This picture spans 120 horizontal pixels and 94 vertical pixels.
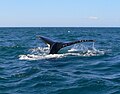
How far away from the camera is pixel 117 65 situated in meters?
19.4

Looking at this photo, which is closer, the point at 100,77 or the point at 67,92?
the point at 67,92

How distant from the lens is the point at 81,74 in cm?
1587

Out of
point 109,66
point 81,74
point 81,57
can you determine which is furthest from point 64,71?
point 81,57

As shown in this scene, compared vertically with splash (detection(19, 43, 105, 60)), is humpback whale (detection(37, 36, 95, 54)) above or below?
above

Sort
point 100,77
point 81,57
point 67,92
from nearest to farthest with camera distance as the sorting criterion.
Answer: point 67,92
point 100,77
point 81,57

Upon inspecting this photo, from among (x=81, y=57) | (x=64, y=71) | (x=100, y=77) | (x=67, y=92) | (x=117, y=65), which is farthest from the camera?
(x=81, y=57)

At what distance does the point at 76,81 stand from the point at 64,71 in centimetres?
248

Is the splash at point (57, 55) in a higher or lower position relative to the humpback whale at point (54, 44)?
lower

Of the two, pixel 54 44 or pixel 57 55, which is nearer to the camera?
pixel 54 44

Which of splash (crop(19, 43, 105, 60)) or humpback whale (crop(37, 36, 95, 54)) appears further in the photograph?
splash (crop(19, 43, 105, 60))

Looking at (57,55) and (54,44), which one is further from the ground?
(54,44)

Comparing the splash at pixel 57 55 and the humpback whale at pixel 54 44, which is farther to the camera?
the splash at pixel 57 55

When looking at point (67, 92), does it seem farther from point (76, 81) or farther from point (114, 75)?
point (114, 75)

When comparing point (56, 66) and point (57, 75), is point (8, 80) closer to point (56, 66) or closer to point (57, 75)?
point (57, 75)
